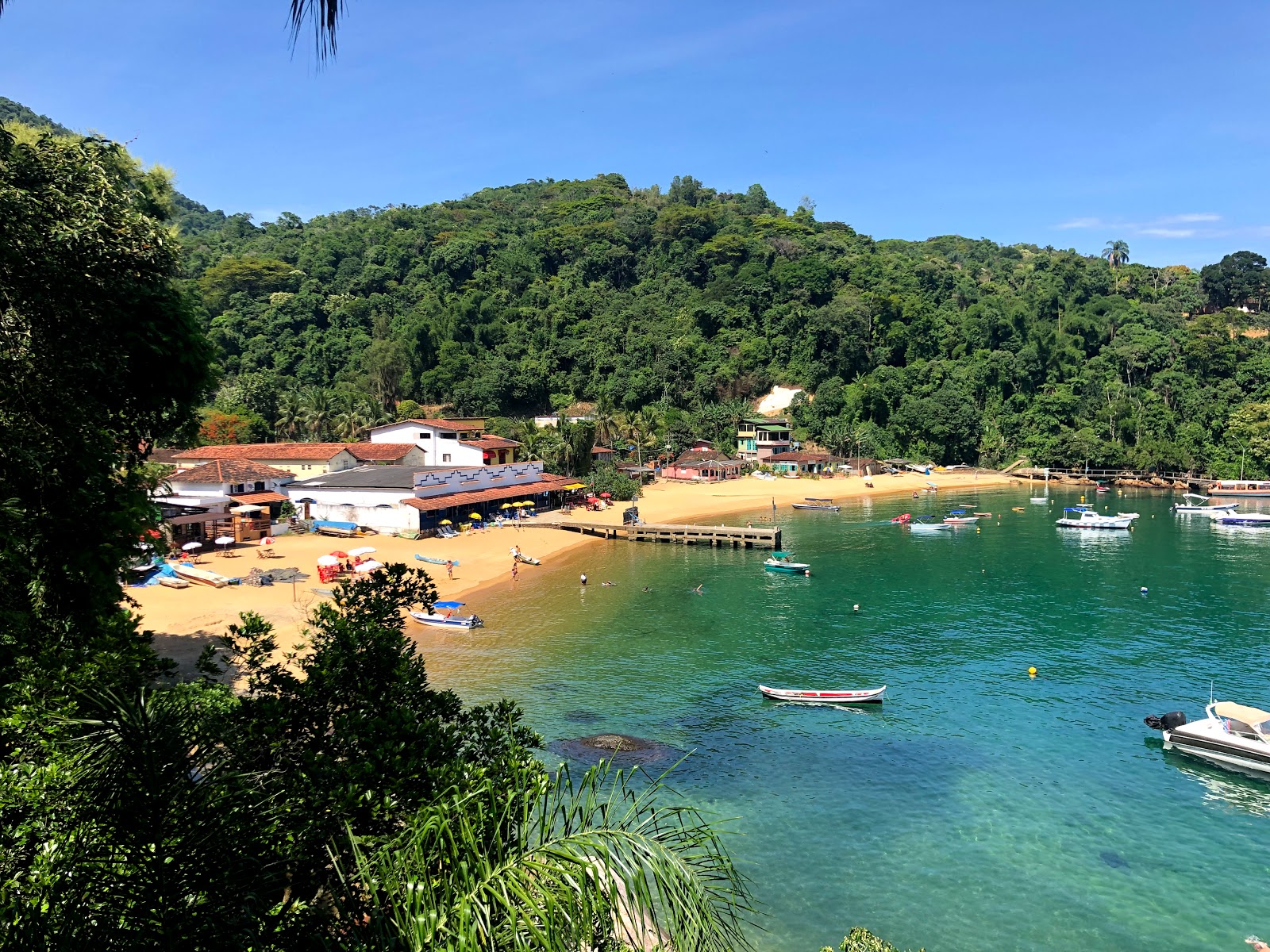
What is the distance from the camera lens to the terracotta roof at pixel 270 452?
64.7 m

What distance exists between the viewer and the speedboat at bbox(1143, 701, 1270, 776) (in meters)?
26.5

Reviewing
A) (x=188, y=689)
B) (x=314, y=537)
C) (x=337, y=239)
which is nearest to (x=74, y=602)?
(x=188, y=689)

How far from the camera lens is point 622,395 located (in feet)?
373

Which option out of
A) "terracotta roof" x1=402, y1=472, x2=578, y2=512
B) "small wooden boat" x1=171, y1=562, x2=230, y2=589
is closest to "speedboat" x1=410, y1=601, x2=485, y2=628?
"small wooden boat" x1=171, y1=562, x2=230, y2=589

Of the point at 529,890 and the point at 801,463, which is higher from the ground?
the point at 801,463

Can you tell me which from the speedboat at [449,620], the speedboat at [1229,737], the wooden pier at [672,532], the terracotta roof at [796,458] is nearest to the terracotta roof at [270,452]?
the wooden pier at [672,532]

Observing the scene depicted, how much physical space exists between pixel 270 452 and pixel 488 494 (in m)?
18.5

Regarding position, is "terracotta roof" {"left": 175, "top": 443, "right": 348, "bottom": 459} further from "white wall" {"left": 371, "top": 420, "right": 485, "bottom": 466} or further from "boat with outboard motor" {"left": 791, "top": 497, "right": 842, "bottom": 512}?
"boat with outboard motor" {"left": 791, "top": 497, "right": 842, "bottom": 512}

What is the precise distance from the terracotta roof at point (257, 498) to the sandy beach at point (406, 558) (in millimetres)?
3600

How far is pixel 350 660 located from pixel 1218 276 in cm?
18082

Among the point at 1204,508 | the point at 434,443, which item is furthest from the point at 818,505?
the point at 434,443

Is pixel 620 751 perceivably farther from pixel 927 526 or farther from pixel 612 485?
pixel 612 485

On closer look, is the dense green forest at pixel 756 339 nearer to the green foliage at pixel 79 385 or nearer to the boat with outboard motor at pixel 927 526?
the boat with outboard motor at pixel 927 526

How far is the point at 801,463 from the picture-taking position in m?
106
